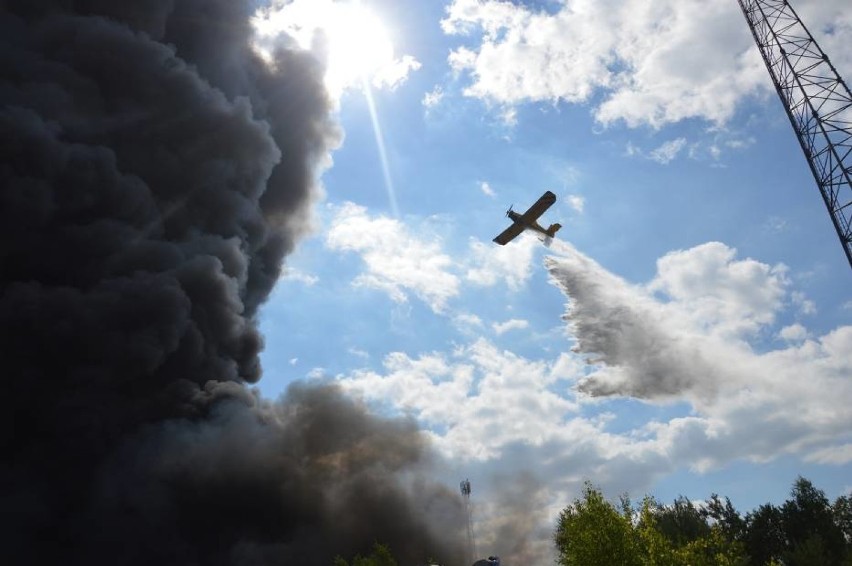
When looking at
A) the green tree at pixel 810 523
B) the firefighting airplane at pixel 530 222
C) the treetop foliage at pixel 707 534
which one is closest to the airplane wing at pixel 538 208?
the firefighting airplane at pixel 530 222

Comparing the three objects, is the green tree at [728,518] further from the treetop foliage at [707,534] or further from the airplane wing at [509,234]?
the airplane wing at [509,234]

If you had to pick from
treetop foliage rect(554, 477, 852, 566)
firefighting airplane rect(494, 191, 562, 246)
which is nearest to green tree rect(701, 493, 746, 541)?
treetop foliage rect(554, 477, 852, 566)

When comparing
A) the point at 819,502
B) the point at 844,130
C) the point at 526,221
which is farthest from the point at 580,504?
the point at 819,502

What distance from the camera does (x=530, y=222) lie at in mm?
49000

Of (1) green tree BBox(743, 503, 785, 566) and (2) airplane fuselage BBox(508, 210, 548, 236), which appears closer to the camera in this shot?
(2) airplane fuselage BBox(508, 210, 548, 236)

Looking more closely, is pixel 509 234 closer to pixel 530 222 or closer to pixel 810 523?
pixel 530 222

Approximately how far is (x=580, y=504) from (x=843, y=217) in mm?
27220

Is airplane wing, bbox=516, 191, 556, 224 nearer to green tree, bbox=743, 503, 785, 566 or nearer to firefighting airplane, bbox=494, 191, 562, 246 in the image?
firefighting airplane, bbox=494, 191, 562, 246

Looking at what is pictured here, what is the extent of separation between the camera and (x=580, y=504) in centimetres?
3141

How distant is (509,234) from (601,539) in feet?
95.0

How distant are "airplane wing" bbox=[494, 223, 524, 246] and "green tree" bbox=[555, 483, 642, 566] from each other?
26109mm

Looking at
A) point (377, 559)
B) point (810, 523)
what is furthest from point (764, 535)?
point (377, 559)

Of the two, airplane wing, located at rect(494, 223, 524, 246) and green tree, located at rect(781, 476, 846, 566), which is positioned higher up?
airplane wing, located at rect(494, 223, 524, 246)

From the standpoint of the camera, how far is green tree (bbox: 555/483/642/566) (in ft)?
83.5
